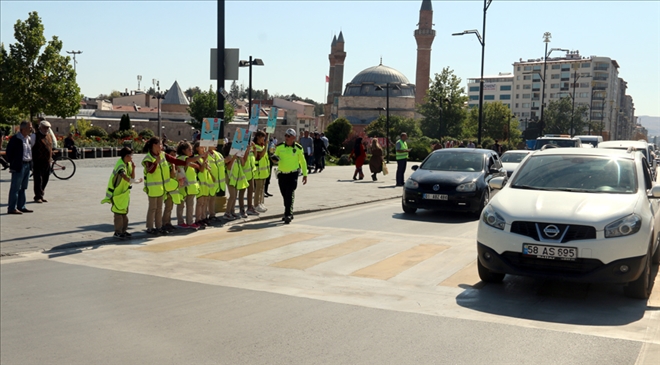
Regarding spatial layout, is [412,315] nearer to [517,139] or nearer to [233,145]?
[233,145]

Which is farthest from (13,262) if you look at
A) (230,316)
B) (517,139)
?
(517,139)

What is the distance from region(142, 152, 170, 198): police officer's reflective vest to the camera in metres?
11.5

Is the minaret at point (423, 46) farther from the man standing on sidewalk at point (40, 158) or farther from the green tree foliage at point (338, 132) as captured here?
the man standing on sidewalk at point (40, 158)

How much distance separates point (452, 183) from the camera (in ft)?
48.6

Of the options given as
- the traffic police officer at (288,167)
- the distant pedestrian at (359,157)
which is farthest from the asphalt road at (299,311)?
the distant pedestrian at (359,157)

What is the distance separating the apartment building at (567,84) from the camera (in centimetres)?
16588

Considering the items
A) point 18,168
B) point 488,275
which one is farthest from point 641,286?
point 18,168

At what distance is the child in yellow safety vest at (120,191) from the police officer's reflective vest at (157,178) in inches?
12.1

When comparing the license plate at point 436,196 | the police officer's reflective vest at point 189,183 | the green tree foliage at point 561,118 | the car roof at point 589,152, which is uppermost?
the green tree foliage at point 561,118

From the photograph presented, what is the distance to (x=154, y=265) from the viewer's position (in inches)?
362

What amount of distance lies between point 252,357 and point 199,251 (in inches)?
198

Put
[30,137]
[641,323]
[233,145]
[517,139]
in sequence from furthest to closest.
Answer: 1. [517,139]
2. [30,137]
3. [233,145]
4. [641,323]

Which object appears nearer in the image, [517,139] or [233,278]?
[233,278]

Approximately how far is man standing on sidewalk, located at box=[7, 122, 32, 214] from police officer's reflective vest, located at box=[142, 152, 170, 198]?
380cm
